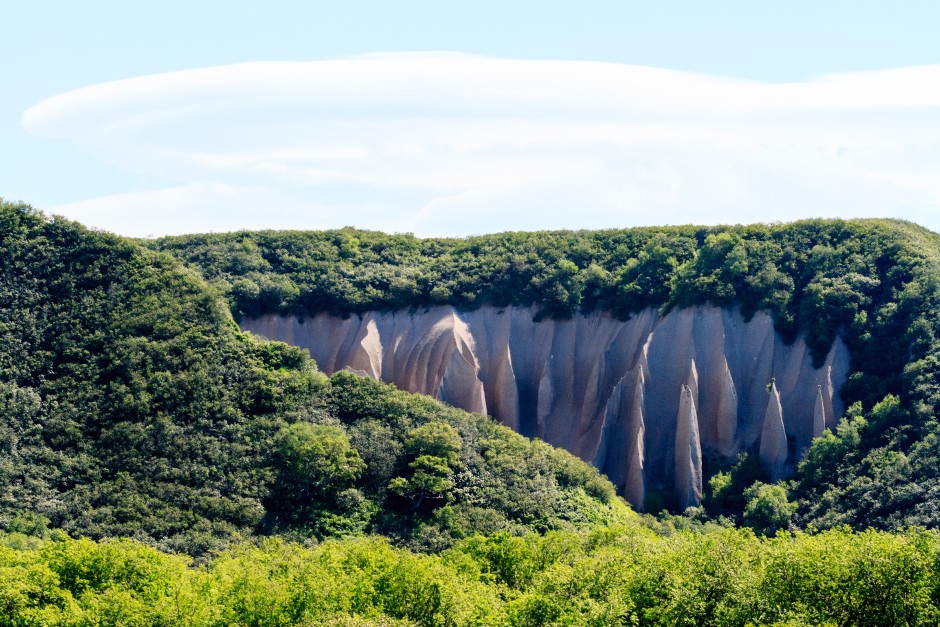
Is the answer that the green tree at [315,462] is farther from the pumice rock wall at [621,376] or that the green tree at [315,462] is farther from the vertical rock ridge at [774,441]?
the vertical rock ridge at [774,441]

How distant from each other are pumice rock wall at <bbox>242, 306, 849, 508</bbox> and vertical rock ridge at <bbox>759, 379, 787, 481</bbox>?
0.07 meters

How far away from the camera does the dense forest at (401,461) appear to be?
44125mm

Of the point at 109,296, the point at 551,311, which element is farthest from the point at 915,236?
the point at 109,296

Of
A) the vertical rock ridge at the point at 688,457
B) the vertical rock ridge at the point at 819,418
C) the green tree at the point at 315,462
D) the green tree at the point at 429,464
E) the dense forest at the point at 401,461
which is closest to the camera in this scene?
the dense forest at the point at 401,461

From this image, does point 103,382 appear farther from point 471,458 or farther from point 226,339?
point 471,458

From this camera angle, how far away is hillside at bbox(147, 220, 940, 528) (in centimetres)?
6650

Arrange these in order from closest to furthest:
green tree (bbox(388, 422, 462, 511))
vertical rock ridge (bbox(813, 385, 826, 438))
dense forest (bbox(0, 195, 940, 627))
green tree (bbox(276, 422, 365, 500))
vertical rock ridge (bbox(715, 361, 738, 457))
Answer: dense forest (bbox(0, 195, 940, 627))
green tree (bbox(276, 422, 365, 500))
green tree (bbox(388, 422, 462, 511))
vertical rock ridge (bbox(813, 385, 826, 438))
vertical rock ridge (bbox(715, 361, 738, 457))

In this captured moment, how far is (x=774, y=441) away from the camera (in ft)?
235

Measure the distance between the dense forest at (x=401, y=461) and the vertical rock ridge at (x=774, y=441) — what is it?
0.98 meters

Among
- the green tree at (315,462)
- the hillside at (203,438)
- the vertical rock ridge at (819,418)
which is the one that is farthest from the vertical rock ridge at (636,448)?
the green tree at (315,462)

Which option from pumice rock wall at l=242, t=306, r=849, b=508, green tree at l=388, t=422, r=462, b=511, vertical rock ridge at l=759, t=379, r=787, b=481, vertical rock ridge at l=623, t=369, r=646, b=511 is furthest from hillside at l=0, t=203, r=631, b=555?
vertical rock ridge at l=759, t=379, r=787, b=481

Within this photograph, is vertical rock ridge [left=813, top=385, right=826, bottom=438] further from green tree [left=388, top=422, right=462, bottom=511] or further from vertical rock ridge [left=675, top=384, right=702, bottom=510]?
green tree [left=388, top=422, right=462, bottom=511]

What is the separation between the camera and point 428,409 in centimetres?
6881

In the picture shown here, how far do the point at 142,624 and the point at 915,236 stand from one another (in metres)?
52.8
